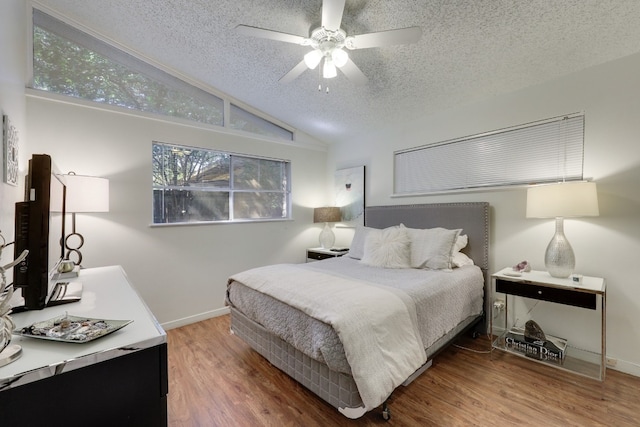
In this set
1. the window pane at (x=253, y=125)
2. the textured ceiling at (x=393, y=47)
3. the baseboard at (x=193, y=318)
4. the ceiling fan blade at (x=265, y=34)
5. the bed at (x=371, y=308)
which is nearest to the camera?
the bed at (x=371, y=308)

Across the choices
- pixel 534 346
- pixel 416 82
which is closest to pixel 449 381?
pixel 534 346

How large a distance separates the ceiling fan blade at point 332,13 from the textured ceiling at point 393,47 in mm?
370

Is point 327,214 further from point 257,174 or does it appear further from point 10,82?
point 10,82

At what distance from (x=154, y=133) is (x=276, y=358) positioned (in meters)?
2.63

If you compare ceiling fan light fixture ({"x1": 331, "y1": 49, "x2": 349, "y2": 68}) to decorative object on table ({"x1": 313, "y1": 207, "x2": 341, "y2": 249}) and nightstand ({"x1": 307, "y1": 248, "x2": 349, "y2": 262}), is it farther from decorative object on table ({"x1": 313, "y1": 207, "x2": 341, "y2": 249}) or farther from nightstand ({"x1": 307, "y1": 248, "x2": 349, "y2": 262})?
nightstand ({"x1": 307, "y1": 248, "x2": 349, "y2": 262})

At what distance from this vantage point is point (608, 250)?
2246mm

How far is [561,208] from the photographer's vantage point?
6.98 feet

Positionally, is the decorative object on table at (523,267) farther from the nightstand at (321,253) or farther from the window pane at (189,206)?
the window pane at (189,206)

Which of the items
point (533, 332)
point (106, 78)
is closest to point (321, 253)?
point (533, 332)

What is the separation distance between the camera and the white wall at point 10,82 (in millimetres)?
1418

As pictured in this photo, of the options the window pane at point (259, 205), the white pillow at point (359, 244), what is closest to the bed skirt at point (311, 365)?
the white pillow at point (359, 244)

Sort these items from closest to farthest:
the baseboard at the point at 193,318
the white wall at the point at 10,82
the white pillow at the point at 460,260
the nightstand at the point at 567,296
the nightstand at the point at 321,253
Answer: the white wall at the point at 10,82
the nightstand at the point at 567,296
the white pillow at the point at 460,260
the baseboard at the point at 193,318
the nightstand at the point at 321,253

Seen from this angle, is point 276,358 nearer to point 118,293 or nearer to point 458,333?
point 118,293

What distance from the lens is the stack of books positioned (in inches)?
90.9
